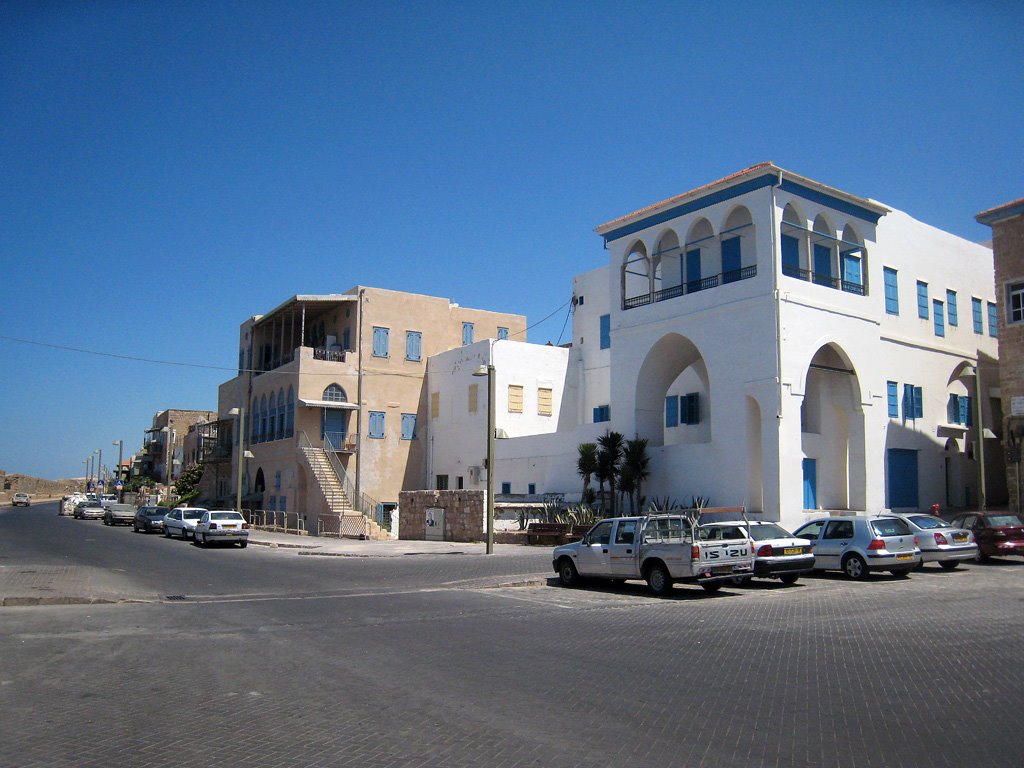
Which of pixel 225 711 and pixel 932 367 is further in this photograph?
pixel 932 367

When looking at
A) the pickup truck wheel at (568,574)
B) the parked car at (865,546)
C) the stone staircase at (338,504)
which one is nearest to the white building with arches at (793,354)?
the stone staircase at (338,504)

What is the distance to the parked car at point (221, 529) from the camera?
32.7m

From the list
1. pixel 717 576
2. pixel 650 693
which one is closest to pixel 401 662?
pixel 650 693

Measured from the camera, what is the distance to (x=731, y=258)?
32.0 metres

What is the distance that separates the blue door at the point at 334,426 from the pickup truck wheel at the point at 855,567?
1232 inches

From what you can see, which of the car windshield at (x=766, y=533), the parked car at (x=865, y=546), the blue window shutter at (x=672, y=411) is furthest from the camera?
the blue window shutter at (x=672, y=411)

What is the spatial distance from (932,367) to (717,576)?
2464cm

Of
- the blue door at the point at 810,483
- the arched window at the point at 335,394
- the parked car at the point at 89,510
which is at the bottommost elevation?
the parked car at the point at 89,510

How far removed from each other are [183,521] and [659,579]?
89.1ft

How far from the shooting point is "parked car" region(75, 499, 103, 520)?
2373 inches

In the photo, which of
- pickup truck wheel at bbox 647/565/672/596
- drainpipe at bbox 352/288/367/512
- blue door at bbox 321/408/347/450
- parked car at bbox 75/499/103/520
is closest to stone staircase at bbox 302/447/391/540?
blue door at bbox 321/408/347/450

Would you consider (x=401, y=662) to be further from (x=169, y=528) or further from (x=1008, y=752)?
(x=169, y=528)

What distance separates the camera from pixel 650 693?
26.5 ft

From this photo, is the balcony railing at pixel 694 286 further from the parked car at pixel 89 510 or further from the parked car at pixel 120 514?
the parked car at pixel 89 510
